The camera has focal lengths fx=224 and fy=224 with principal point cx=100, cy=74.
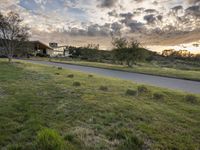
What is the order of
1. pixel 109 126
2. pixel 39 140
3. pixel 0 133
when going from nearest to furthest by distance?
1. pixel 39 140
2. pixel 0 133
3. pixel 109 126

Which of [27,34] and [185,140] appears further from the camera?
[27,34]

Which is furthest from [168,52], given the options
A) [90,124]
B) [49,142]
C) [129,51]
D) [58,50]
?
[49,142]

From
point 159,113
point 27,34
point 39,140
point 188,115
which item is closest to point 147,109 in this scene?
point 159,113

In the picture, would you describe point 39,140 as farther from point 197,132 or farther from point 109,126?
point 197,132

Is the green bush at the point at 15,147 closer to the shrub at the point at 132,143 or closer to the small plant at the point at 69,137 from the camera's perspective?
the small plant at the point at 69,137

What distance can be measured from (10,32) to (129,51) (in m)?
21.9

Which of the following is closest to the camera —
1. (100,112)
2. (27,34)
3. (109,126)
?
(109,126)

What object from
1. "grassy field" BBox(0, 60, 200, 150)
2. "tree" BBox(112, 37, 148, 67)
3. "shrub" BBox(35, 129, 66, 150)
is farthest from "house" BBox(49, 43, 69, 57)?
"shrub" BBox(35, 129, 66, 150)

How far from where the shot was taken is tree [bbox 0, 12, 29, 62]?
33.7 meters

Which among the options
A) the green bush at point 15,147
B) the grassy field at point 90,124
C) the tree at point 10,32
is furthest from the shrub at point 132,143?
the tree at point 10,32

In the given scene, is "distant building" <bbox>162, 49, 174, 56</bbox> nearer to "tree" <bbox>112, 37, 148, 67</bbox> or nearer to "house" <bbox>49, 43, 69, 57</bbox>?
"house" <bbox>49, 43, 69, 57</bbox>

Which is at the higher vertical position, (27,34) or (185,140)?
(27,34)

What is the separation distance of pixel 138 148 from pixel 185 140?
1339 millimetres

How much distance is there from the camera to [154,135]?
5461mm
